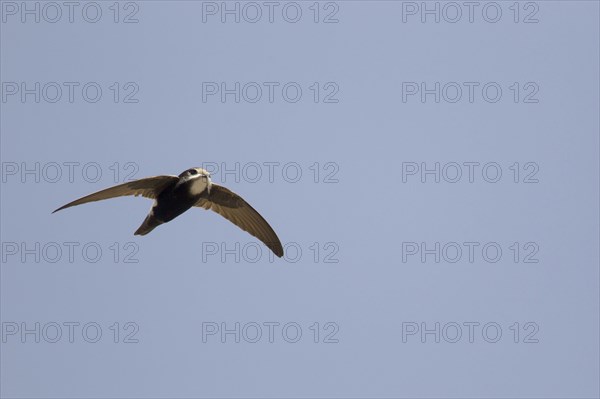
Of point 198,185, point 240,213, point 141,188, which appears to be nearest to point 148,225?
point 141,188

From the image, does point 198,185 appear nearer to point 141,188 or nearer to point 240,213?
point 141,188

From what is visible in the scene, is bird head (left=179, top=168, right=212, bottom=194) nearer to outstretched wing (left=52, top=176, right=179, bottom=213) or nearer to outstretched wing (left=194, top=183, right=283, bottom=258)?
outstretched wing (left=52, top=176, right=179, bottom=213)

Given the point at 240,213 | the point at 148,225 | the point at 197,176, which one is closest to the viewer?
the point at 197,176

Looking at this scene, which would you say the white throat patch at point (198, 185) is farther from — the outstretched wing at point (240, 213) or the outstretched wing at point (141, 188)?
the outstretched wing at point (240, 213)

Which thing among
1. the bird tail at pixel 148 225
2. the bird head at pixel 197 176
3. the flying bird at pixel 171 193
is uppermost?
the bird head at pixel 197 176

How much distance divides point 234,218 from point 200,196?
79cm

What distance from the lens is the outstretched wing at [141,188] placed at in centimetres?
914

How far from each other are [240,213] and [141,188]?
1.07 metres

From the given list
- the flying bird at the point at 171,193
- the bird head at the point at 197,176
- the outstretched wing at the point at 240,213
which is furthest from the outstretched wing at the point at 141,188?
the outstretched wing at the point at 240,213

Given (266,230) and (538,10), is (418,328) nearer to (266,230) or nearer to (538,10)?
(266,230)

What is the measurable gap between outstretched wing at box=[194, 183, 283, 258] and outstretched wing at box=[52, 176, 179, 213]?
0.60 meters

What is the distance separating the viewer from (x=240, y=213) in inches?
395

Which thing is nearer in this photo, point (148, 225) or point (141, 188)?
point (141, 188)

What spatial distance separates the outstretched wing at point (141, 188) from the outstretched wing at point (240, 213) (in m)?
0.60
